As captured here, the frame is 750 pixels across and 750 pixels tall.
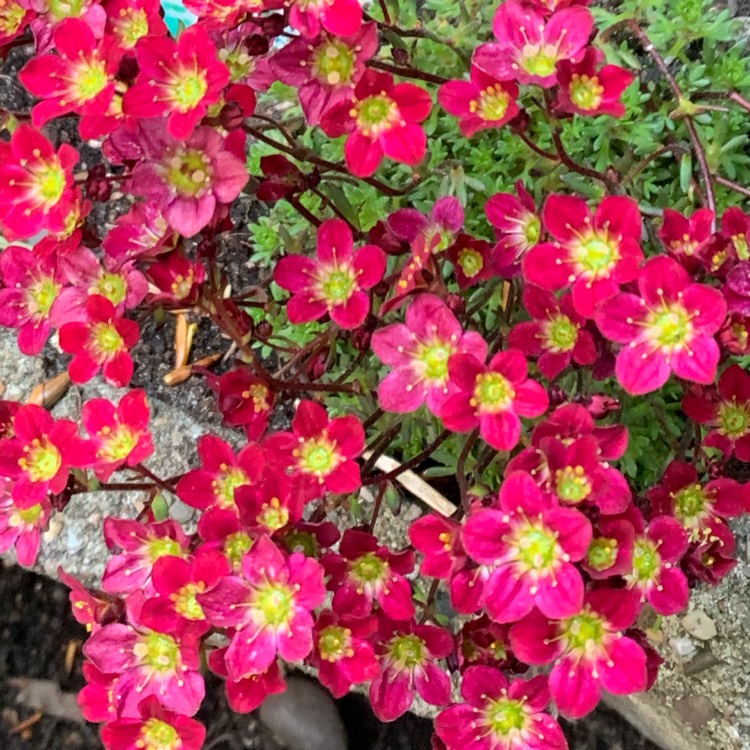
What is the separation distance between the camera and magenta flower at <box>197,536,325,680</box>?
904 mm

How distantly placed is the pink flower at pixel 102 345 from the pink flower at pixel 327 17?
383 mm

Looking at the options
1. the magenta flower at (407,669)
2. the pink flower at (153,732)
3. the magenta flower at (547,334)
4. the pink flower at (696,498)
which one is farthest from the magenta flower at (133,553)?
the pink flower at (696,498)

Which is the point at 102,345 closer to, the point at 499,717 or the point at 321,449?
the point at 321,449

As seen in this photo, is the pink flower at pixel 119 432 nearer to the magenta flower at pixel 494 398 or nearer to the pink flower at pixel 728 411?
the magenta flower at pixel 494 398

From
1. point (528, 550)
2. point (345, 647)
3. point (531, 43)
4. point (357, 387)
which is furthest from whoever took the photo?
point (357, 387)

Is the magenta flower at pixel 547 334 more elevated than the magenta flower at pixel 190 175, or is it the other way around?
the magenta flower at pixel 190 175

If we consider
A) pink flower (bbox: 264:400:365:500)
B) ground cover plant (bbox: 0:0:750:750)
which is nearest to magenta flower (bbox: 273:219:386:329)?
ground cover plant (bbox: 0:0:750:750)

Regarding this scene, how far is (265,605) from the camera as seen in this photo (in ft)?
3.01

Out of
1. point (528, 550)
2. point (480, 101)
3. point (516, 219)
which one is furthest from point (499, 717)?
point (480, 101)

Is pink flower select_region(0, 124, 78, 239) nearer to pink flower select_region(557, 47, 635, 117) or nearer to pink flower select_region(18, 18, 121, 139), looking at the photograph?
pink flower select_region(18, 18, 121, 139)

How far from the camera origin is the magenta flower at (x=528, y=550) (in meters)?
0.86

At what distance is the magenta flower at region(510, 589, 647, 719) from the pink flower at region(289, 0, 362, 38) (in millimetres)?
637

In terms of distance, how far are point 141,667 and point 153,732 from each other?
0.07 meters

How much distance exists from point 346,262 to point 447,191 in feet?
1.16
